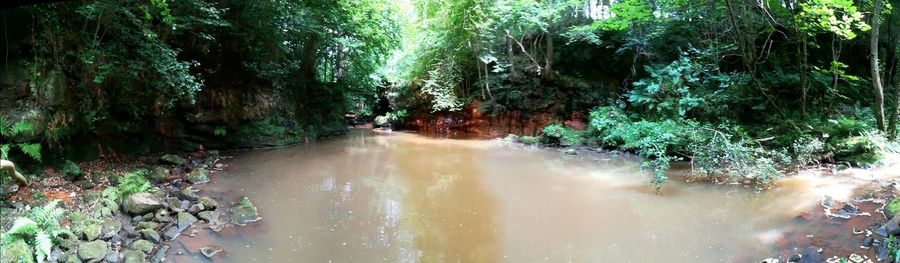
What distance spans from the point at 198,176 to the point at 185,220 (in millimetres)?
2479

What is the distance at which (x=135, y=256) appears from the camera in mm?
4660

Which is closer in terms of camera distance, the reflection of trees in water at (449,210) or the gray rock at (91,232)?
the gray rock at (91,232)

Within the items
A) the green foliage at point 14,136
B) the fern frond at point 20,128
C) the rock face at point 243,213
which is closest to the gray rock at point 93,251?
the rock face at point 243,213

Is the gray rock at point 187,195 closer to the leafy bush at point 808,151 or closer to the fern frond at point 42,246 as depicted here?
the fern frond at point 42,246

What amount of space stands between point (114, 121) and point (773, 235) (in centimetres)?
1097

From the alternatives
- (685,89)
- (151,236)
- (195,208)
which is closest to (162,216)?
(195,208)

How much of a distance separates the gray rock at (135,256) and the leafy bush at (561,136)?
1135cm

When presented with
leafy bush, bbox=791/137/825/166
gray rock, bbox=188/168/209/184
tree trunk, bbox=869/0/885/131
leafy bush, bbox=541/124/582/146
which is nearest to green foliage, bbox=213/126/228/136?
gray rock, bbox=188/168/209/184

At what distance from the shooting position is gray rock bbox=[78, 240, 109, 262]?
445cm

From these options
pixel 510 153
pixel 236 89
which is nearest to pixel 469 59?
pixel 510 153

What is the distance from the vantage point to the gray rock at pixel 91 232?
4.78 m

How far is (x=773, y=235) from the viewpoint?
539cm

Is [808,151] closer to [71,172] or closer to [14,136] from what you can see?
[71,172]

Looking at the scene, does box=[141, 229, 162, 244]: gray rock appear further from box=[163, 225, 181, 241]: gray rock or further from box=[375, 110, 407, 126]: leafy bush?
box=[375, 110, 407, 126]: leafy bush
